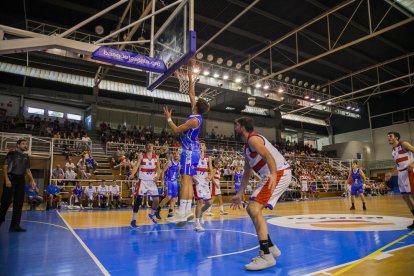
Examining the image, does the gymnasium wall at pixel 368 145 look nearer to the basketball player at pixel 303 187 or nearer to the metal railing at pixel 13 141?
the basketball player at pixel 303 187

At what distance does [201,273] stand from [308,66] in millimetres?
24698

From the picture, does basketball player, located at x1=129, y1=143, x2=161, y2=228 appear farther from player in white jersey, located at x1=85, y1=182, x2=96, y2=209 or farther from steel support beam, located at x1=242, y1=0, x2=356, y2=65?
steel support beam, located at x1=242, y1=0, x2=356, y2=65

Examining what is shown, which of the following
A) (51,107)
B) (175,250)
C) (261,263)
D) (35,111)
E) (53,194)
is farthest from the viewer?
(51,107)

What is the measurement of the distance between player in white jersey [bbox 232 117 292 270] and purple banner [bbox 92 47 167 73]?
5000mm

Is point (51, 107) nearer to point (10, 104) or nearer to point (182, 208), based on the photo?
point (10, 104)

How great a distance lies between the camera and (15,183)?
6855 mm

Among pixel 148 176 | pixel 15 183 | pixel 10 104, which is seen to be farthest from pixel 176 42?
pixel 10 104

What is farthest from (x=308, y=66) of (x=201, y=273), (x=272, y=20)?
(x=201, y=273)

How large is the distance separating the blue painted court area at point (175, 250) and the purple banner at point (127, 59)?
438cm

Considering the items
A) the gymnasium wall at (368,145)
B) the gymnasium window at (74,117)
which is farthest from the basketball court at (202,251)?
the gymnasium wall at (368,145)

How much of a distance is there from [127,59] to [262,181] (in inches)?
226

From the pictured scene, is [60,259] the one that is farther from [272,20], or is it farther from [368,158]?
[368,158]

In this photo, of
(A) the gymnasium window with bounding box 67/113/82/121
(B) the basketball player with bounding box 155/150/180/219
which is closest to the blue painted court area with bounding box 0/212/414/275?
(B) the basketball player with bounding box 155/150/180/219

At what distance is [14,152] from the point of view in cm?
699
